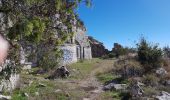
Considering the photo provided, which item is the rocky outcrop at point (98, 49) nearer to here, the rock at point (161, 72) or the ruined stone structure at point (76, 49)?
the ruined stone structure at point (76, 49)

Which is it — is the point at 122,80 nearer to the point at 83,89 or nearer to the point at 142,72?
the point at 142,72

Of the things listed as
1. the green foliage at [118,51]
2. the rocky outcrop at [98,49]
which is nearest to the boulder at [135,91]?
the green foliage at [118,51]

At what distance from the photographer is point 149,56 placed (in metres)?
24.0

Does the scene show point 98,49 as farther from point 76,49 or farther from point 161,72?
point 161,72

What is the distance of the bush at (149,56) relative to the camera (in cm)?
2338

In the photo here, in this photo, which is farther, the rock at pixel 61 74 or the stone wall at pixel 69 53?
the stone wall at pixel 69 53

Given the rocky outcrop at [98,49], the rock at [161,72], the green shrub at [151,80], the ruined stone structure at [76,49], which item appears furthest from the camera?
the rocky outcrop at [98,49]

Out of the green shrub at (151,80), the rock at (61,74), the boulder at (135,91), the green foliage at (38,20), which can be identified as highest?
the green foliage at (38,20)

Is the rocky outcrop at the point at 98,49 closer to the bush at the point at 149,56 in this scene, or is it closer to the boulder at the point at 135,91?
the bush at the point at 149,56

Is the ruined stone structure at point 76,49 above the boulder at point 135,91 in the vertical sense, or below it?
above

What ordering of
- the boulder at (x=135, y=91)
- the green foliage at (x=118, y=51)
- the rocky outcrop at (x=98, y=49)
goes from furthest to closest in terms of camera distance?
1. the rocky outcrop at (x=98, y=49)
2. the green foliage at (x=118, y=51)
3. the boulder at (x=135, y=91)

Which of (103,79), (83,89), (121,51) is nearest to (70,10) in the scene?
(83,89)

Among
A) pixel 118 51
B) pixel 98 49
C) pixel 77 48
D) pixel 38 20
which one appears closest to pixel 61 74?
pixel 38 20

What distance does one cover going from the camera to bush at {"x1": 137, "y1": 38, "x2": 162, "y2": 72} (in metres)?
23.4
